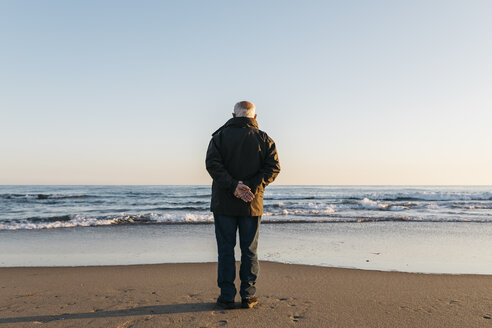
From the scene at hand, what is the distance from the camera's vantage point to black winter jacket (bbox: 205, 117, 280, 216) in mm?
3375

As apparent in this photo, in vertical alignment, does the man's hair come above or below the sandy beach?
above

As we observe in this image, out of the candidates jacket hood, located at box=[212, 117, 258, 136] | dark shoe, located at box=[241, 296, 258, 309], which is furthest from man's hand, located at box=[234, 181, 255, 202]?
dark shoe, located at box=[241, 296, 258, 309]

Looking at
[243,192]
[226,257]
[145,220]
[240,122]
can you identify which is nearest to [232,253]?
[226,257]

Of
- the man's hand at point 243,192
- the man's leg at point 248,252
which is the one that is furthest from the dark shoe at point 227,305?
the man's hand at point 243,192

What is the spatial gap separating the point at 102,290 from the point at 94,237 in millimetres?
4826

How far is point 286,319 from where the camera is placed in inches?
123

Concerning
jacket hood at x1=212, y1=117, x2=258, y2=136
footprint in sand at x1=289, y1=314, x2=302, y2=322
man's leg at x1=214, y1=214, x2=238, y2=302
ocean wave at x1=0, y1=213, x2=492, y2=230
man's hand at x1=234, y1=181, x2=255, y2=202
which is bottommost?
ocean wave at x1=0, y1=213, x2=492, y2=230

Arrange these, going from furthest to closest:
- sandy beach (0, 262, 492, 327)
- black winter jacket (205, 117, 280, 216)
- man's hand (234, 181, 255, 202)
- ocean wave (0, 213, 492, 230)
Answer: ocean wave (0, 213, 492, 230) → black winter jacket (205, 117, 280, 216) → man's hand (234, 181, 255, 202) → sandy beach (0, 262, 492, 327)

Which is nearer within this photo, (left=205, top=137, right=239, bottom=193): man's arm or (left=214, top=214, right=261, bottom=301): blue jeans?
(left=205, top=137, right=239, bottom=193): man's arm

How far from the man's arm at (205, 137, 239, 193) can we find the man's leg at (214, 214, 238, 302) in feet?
1.10

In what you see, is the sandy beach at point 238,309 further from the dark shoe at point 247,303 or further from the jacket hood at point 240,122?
the jacket hood at point 240,122

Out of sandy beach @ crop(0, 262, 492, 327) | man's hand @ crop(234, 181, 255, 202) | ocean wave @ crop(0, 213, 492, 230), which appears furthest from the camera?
ocean wave @ crop(0, 213, 492, 230)

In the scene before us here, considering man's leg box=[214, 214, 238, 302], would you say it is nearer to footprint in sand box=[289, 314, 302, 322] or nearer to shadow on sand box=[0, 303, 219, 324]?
shadow on sand box=[0, 303, 219, 324]

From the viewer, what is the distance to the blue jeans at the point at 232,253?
11.2 feet
